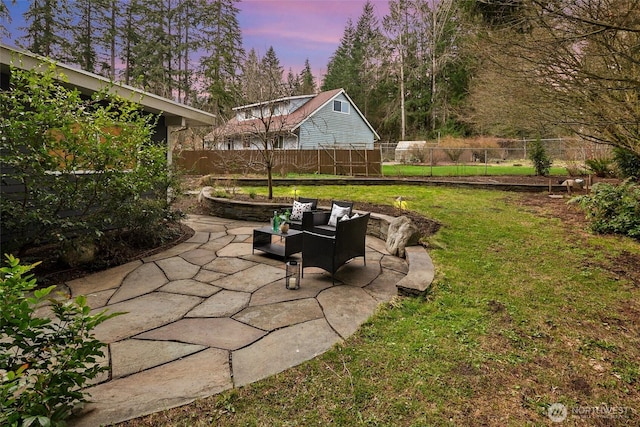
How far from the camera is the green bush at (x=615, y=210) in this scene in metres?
5.69

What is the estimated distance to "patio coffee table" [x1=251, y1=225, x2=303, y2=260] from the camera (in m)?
4.85

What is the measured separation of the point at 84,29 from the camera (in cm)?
1659

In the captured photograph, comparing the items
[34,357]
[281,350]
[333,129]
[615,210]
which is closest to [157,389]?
[34,357]

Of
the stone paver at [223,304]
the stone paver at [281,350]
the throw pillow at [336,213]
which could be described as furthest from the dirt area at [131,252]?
the stone paver at [281,350]

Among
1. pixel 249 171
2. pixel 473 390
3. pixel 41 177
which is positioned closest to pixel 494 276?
pixel 473 390

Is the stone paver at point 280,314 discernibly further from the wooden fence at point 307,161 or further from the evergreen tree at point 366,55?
the evergreen tree at point 366,55

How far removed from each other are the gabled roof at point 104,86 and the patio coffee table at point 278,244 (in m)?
2.66

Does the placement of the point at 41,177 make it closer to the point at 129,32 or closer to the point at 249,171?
the point at 249,171

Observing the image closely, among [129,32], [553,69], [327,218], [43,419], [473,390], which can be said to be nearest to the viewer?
[43,419]

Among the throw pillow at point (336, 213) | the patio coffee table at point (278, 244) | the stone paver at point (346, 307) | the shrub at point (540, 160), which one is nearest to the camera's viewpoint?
the stone paver at point (346, 307)

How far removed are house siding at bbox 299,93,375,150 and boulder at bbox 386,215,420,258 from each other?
1306 cm

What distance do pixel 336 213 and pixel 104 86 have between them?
3914 millimetres

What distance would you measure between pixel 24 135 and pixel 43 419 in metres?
3.61

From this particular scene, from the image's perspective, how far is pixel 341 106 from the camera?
70.1 feet
